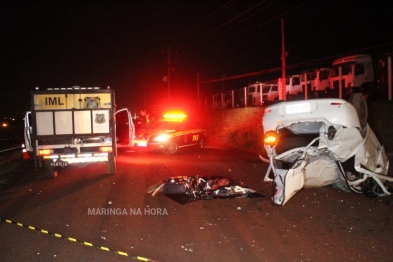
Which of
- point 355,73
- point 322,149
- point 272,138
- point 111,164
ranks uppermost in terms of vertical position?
point 355,73

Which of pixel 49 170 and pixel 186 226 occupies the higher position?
pixel 49 170

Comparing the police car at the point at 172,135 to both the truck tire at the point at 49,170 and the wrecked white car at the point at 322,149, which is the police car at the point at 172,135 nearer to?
the truck tire at the point at 49,170

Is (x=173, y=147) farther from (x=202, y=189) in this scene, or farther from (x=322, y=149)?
(x=322, y=149)

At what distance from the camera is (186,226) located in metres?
6.95

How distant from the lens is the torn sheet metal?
8875 millimetres

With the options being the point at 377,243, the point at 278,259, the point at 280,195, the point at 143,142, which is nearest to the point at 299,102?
the point at 280,195

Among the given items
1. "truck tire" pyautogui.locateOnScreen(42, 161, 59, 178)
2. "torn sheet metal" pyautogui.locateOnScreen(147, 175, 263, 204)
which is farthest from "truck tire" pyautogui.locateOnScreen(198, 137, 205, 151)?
"torn sheet metal" pyautogui.locateOnScreen(147, 175, 263, 204)

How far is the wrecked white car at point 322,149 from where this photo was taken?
7.71 meters

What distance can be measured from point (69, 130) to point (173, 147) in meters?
6.10

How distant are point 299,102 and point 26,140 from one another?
28.9 ft

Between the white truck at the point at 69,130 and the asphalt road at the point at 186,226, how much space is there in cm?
151

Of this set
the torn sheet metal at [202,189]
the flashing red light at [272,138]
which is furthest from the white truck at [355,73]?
the flashing red light at [272,138]

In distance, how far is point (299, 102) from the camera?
7.87 meters

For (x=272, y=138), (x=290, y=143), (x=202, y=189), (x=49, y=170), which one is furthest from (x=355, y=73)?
Result: (x=49, y=170)
